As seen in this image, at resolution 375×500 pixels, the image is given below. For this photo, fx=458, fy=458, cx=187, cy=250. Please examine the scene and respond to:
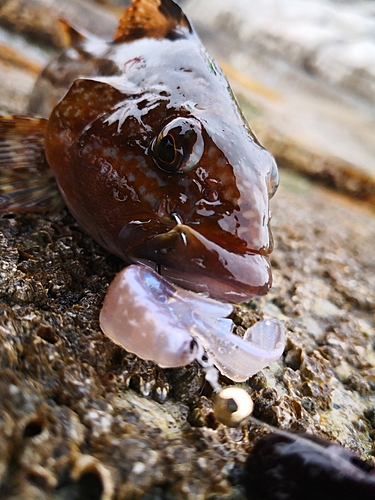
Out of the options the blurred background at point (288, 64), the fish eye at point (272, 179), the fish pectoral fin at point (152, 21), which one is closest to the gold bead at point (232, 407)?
the fish eye at point (272, 179)

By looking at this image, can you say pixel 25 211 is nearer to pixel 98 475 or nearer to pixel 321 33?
pixel 98 475

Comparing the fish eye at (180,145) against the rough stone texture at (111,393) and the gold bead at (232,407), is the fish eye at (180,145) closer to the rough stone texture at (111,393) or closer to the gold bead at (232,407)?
the rough stone texture at (111,393)

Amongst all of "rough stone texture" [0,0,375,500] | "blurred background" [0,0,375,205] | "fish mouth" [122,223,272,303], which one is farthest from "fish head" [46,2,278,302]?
"blurred background" [0,0,375,205]

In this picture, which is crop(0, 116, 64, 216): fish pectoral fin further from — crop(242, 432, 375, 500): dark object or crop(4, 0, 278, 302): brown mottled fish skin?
crop(242, 432, 375, 500): dark object

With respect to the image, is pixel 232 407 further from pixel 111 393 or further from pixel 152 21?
pixel 152 21

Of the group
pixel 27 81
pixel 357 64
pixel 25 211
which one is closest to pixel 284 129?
pixel 27 81

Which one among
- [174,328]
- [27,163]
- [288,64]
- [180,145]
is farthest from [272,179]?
[288,64]
